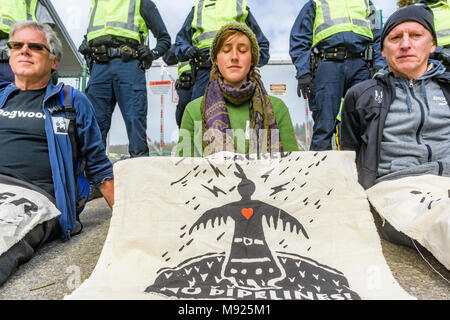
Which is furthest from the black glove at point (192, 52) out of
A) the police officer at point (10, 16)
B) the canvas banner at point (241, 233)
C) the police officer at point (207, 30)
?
the canvas banner at point (241, 233)

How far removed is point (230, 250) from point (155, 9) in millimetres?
2966

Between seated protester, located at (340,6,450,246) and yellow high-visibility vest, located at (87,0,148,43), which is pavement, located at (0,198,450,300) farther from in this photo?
yellow high-visibility vest, located at (87,0,148,43)

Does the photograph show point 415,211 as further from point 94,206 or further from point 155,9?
point 155,9

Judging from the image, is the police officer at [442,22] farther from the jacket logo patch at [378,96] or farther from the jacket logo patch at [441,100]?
the jacket logo patch at [378,96]

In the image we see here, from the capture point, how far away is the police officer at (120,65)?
3084 millimetres

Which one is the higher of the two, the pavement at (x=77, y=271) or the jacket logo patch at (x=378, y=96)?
the jacket logo patch at (x=378, y=96)

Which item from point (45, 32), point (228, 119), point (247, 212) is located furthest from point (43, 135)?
point (247, 212)

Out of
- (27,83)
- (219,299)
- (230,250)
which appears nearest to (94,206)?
(27,83)

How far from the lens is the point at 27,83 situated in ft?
6.78

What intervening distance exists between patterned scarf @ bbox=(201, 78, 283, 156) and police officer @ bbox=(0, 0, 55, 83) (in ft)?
6.85

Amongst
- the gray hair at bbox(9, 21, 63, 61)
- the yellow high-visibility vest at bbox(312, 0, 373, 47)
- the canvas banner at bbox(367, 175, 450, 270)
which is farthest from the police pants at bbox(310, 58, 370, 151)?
the gray hair at bbox(9, 21, 63, 61)

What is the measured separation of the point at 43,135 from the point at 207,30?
2.00 meters

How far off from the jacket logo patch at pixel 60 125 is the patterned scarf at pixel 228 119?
0.85 metres

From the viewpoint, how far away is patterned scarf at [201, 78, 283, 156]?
1975mm
